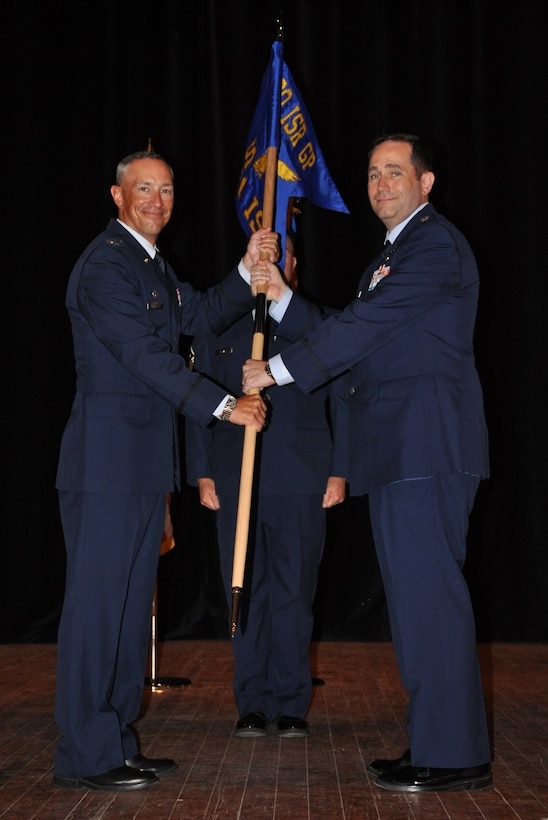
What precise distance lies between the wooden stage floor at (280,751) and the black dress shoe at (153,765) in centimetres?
3

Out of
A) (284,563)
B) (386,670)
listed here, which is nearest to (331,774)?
(284,563)

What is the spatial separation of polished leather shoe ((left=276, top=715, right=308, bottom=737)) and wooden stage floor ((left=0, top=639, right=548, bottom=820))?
3 centimetres

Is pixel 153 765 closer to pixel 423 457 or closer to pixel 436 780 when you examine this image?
pixel 436 780

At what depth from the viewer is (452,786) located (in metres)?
2.69

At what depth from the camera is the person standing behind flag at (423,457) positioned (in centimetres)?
271

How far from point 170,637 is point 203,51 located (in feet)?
10.5

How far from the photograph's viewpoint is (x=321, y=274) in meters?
5.43

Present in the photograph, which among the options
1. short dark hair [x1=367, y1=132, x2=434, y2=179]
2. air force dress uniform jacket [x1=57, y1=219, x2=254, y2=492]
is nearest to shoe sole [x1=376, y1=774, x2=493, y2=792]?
air force dress uniform jacket [x1=57, y1=219, x2=254, y2=492]

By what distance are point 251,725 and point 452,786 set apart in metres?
0.87

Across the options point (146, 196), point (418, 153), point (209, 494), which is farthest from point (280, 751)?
point (418, 153)

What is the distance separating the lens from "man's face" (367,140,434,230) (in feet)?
9.92

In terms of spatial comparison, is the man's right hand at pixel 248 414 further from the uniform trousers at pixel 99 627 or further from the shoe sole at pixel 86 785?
the shoe sole at pixel 86 785

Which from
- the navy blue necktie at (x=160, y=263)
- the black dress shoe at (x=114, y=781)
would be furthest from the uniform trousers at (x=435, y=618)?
the navy blue necktie at (x=160, y=263)

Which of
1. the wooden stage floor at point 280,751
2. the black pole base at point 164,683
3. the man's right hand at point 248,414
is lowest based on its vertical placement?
the black pole base at point 164,683
